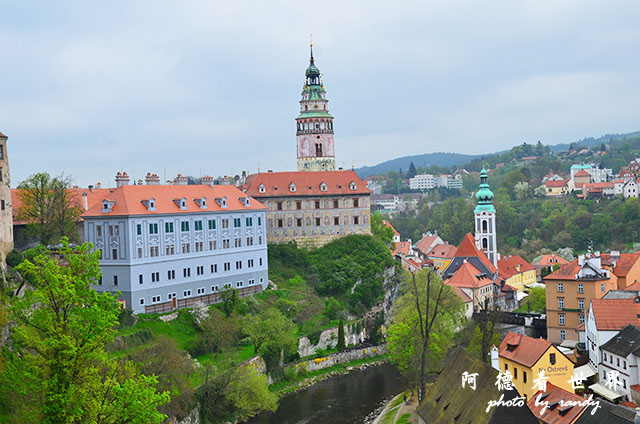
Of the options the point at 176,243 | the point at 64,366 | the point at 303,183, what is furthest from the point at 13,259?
the point at 303,183

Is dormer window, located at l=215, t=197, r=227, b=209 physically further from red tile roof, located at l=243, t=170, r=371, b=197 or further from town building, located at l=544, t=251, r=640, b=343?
town building, located at l=544, t=251, r=640, b=343

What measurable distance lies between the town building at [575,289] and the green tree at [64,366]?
36.4 metres

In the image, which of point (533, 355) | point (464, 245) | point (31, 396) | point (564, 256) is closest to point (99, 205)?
point (31, 396)

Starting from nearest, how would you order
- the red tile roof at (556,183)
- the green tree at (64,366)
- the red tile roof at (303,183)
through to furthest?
the green tree at (64,366) → the red tile roof at (303,183) → the red tile roof at (556,183)

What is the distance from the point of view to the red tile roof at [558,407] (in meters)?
29.9

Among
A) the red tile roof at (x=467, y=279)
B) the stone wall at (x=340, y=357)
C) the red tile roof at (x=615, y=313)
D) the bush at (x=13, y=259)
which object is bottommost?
the stone wall at (x=340, y=357)

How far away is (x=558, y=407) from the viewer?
31.3 m

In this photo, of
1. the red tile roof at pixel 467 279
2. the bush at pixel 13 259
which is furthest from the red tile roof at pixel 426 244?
the bush at pixel 13 259

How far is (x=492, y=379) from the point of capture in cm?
2797

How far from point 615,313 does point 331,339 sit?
22.9m

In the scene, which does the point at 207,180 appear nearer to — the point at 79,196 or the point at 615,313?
the point at 79,196

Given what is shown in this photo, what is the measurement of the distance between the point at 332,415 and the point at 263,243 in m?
20.9

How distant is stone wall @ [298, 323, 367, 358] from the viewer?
5503 cm

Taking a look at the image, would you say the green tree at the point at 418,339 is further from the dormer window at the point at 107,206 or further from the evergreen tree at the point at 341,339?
the dormer window at the point at 107,206
